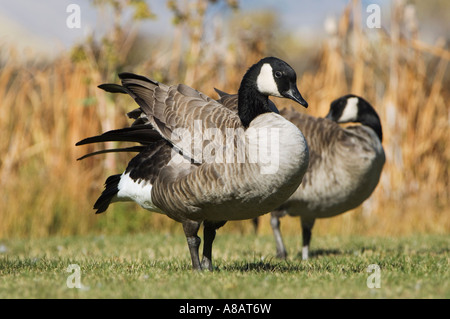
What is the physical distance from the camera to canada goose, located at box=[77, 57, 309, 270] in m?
5.46

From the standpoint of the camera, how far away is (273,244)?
987cm

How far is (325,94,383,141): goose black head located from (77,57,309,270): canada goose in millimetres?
3160

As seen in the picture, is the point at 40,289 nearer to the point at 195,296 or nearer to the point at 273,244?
the point at 195,296

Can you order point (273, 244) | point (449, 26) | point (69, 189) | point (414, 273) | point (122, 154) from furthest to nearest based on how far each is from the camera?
point (449, 26)
point (122, 154)
point (69, 189)
point (273, 244)
point (414, 273)

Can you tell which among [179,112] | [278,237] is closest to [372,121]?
[278,237]

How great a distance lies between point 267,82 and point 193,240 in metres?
1.63

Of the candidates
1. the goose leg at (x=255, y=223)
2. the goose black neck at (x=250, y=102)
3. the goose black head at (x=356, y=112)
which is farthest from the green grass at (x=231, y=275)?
the goose leg at (x=255, y=223)

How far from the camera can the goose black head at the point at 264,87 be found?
19.2 ft

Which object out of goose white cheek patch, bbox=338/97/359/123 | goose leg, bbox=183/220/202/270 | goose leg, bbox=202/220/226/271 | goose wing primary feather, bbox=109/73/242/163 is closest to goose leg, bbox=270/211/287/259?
goose white cheek patch, bbox=338/97/359/123

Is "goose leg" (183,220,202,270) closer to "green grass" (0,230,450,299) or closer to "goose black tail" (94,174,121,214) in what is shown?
"green grass" (0,230,450,299)

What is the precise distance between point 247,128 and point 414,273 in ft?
6.52

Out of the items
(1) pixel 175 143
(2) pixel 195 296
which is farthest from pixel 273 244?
(2) pixel 195 296

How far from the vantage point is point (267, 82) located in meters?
5.89

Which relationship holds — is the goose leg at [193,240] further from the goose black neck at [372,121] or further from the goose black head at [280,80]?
the goose black neck at [372,121]
